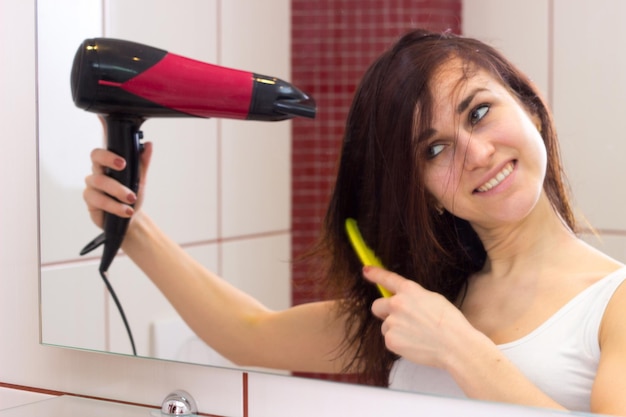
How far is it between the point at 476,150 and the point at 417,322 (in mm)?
158

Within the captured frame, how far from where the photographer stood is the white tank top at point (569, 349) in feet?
2.19

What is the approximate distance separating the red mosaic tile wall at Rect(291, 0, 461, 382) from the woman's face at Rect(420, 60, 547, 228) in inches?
2.8

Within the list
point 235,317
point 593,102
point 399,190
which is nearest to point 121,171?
point 235,317

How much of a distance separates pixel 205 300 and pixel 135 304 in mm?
85

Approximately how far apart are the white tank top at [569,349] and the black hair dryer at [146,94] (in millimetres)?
279

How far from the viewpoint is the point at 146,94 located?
2.81 feet

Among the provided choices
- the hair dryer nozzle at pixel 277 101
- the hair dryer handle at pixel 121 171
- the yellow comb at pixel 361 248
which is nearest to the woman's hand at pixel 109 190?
the hair dryer handle at pixel 121 171

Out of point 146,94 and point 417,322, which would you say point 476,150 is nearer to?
point 417,322

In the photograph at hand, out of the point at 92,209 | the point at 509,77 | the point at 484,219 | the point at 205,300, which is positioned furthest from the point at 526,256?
the point at 92,209

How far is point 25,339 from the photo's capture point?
0.98m

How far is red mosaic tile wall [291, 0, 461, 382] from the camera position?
741 millimetres

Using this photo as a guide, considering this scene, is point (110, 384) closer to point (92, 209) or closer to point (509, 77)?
point (92, 209)

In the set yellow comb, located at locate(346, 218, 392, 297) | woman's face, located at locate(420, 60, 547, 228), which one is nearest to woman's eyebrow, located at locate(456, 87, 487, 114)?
woman's face, located at locate(420, 60, 547, 228)

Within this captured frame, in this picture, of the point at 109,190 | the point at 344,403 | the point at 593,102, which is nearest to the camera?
the point at 593,102
